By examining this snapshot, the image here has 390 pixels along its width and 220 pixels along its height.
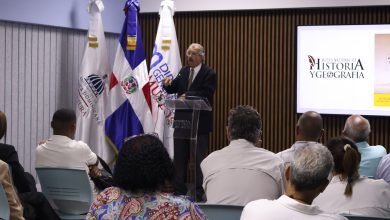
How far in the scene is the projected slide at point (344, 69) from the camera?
24.7 ft

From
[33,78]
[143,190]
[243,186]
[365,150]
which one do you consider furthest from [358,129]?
[33,78]

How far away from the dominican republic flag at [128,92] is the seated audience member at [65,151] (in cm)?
296

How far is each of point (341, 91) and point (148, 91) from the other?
7.70 ft

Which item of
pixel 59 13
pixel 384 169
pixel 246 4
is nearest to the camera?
pixel 384 169

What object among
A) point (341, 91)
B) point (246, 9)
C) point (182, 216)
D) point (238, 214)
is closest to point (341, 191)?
point (238, 214)

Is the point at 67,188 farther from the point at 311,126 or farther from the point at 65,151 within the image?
the point at 311,126

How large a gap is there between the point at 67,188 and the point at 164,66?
3.60 metres

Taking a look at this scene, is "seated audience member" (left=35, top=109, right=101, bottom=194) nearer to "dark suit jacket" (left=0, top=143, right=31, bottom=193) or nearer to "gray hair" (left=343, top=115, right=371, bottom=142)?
"dark suit jacket" (left=0, top=143, right=31, bottom=193)

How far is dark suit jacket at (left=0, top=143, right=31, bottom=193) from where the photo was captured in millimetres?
4133

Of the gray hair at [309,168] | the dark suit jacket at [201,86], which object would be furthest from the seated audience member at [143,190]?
the dark suit jacket at [201,86]

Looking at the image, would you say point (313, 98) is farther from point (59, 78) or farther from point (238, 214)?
point (238, 214)

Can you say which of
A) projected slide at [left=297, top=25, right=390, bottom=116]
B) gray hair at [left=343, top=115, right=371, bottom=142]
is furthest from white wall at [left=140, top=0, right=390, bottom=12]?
gray hair at [left=343, top=115, right=371, bottom=142]

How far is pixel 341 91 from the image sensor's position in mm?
7723

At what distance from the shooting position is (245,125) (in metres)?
3.82
